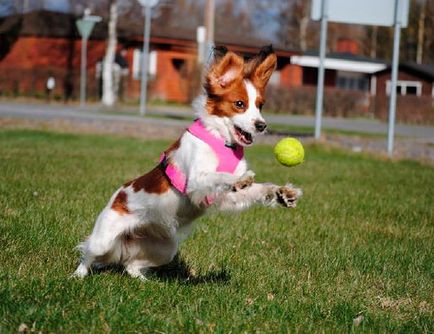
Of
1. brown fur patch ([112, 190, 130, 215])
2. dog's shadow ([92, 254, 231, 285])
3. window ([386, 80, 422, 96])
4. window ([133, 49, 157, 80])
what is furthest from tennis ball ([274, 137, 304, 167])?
window ([386, 80, 422, 96])

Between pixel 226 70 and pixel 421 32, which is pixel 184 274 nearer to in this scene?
pixel 226 70

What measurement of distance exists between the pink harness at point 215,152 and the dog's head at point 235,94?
0.25 ft

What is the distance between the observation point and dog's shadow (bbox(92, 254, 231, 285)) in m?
5.36

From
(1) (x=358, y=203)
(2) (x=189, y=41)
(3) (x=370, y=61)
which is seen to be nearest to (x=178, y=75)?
(2) (x=189, y=41)

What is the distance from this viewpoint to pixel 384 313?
15.2ft

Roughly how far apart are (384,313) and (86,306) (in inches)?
73.7

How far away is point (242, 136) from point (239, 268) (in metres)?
1.26

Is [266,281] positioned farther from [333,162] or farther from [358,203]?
[333,162]

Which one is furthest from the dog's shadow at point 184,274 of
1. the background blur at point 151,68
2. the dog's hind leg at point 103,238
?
the background blur at point 151,68

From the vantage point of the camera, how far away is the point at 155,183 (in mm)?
5129

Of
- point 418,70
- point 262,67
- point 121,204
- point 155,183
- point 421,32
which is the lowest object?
point 121,204

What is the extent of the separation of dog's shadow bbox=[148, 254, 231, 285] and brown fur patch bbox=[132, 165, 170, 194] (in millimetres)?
674

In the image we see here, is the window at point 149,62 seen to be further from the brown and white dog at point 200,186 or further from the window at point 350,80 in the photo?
the brown and white dog at point 200,186

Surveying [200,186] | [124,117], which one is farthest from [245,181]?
[124,117]
